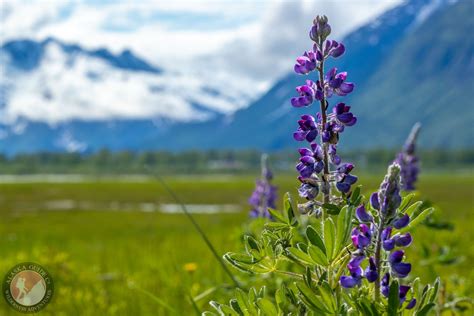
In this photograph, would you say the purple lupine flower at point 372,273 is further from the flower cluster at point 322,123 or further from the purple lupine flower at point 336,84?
the purple lupine flower at point 336,84

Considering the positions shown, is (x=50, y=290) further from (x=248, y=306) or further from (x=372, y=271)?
(x=372, y=271)

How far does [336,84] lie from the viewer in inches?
73.7

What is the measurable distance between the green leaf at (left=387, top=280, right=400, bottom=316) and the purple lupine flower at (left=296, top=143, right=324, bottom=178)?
1.61ft

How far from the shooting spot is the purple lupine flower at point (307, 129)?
1847mm

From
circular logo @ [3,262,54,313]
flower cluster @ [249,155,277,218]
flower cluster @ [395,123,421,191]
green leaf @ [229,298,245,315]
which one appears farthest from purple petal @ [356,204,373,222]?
flower cluster @ [395,123,421,191]

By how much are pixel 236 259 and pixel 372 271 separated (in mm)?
369

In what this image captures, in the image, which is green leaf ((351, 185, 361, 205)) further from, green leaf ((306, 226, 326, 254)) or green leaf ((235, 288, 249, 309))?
green leaf ((235, 288, 249, 309))

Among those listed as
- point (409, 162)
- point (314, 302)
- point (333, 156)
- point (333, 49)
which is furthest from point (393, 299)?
point (409, 162)

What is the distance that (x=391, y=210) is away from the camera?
1.41 meters

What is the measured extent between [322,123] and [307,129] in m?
0.05

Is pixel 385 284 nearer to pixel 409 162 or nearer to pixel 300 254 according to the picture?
pixel 300 254

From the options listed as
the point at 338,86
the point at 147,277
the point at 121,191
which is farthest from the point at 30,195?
the point at 338,86

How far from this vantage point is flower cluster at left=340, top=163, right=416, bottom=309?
55.7 inches

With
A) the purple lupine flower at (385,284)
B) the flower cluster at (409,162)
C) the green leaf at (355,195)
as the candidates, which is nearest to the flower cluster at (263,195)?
the flower cluster at (409,162)
